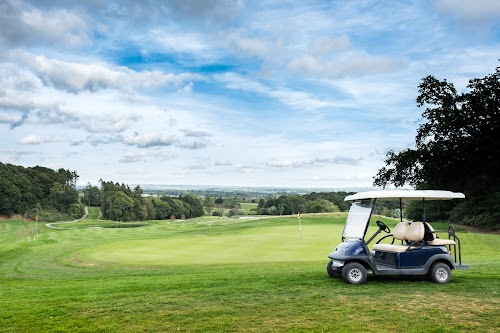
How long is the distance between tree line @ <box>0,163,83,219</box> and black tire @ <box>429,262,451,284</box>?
8303cm

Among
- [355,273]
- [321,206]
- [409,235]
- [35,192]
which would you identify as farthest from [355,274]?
[35,192]

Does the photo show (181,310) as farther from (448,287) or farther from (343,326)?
(448,287)

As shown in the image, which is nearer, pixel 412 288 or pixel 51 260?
pixel 412 288

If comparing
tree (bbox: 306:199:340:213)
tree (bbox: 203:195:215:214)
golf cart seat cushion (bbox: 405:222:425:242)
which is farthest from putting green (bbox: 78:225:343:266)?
tree (bbox: 203:195:215:214)

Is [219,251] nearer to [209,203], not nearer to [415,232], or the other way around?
[415,232]

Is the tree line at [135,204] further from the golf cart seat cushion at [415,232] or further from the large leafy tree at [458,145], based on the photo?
the golf cart seat cushion at [415,232]

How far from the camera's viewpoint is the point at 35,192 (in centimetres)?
9256

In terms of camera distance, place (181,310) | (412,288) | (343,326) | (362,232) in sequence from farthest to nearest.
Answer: (362,232) < (412,288) < (181,310) < (343,326)

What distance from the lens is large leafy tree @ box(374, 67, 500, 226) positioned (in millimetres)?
33812

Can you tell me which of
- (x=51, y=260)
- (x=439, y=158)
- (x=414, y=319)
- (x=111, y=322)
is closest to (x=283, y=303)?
(x=414, y=319)

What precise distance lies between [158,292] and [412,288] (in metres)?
5.22

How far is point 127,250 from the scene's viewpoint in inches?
912

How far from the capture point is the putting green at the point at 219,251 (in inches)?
766

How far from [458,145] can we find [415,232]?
2722cm
